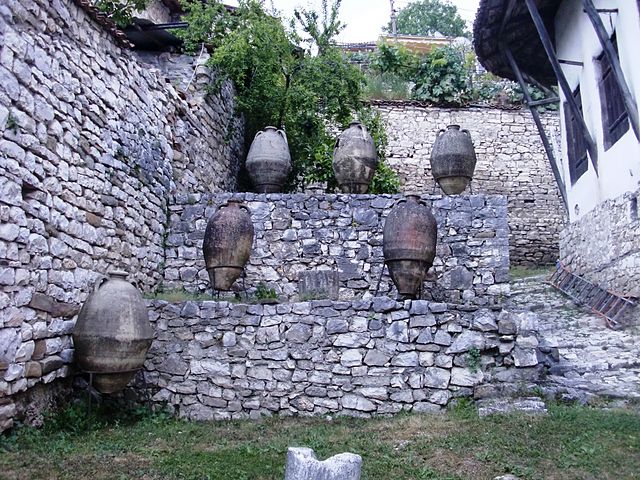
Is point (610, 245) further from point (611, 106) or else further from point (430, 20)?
point (430, 20)

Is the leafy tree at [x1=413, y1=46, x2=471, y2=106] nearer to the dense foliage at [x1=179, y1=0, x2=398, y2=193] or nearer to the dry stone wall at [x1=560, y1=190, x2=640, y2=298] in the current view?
the dense foliage at [x1=179, y1=0, x2=398, y2=193]

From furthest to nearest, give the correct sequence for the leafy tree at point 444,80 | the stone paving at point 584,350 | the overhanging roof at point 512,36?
the leafy tree at point 444,80
the overhanging roof at point 512,36
the stone paving at point 584,350

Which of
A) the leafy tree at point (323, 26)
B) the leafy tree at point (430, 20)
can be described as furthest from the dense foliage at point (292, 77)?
the leafy tree at point (430, 20)

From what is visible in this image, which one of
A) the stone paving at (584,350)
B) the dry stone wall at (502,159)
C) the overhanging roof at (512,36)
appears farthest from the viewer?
the dry stone wall at (502,159)

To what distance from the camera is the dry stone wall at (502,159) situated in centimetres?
1359

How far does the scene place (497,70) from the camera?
12258 mm

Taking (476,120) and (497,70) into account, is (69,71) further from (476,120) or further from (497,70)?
(476,120)

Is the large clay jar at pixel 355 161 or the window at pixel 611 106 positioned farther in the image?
the window at pixel 611 106

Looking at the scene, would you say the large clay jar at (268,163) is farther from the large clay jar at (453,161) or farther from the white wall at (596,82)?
the white wall at (596,82)

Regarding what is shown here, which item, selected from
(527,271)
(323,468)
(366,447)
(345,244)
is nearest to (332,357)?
(366,447)

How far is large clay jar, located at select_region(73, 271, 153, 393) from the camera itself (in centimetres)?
493

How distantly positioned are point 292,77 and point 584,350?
6408 mm

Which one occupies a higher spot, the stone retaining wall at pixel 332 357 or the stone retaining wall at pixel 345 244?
the stone retaining wall at pixel 345 244

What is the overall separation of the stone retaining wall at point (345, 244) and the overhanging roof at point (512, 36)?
4533 mm
